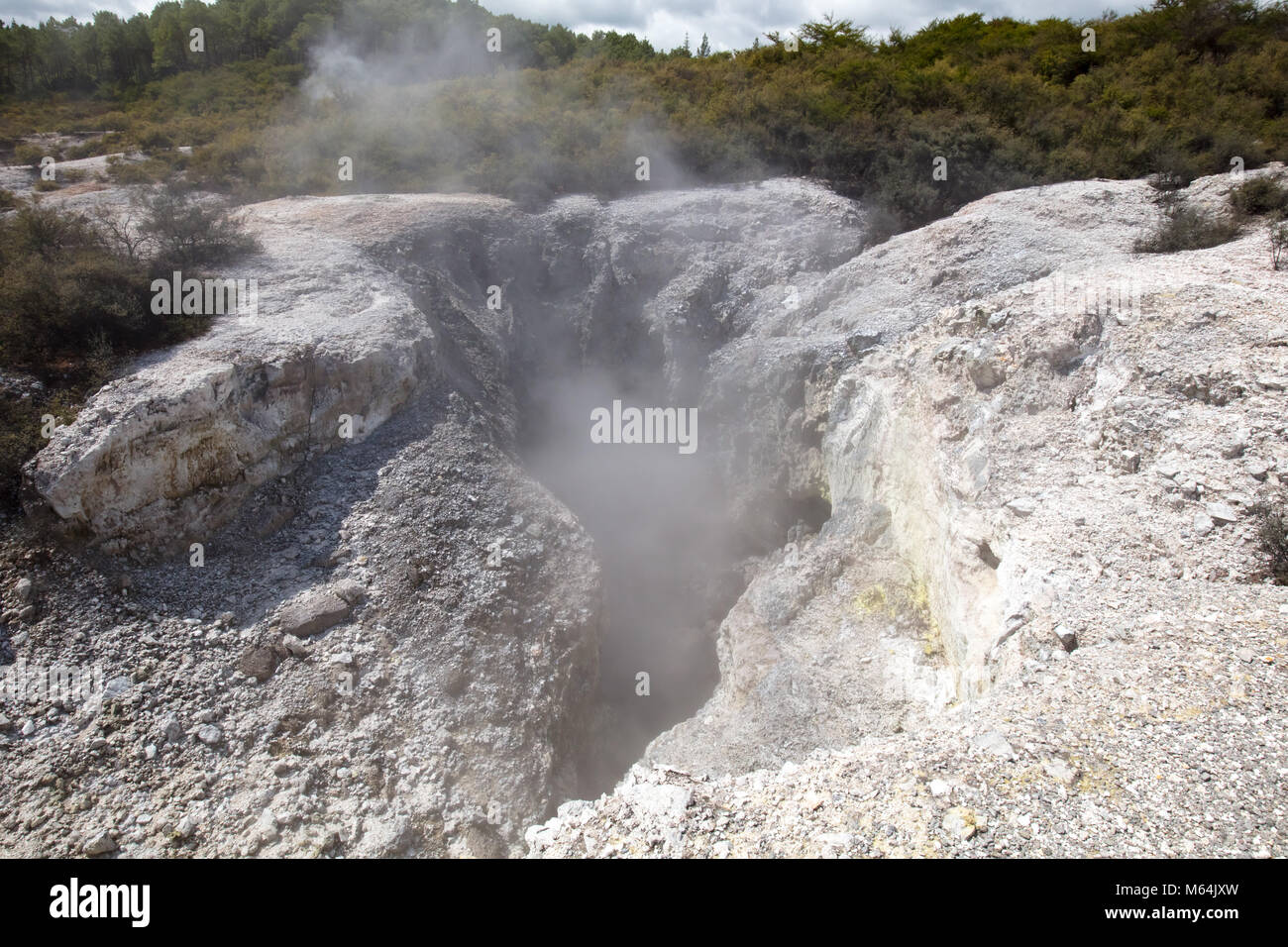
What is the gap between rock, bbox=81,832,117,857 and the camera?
5.83 meters

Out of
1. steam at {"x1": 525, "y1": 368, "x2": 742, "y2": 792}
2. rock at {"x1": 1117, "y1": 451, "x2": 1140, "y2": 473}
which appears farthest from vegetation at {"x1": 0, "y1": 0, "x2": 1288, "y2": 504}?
steam at {"x1": 525, "y1": 368, "x2": 742, "y2": 792}

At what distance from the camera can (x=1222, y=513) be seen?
5742mm

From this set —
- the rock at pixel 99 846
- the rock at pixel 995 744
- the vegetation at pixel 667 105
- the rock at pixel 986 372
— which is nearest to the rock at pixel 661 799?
the rock at pixel 995 744

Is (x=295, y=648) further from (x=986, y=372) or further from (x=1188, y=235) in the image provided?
(x=1188, y=235)

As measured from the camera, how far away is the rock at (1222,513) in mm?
5699

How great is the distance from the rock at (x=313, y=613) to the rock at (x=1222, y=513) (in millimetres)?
9585

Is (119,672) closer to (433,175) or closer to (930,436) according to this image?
(930,436)

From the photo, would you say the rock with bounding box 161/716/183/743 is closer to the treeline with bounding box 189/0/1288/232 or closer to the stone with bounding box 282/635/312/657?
the stone with bounding box 282/635/312/657

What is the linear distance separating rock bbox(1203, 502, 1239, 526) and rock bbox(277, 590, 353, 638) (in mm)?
9585

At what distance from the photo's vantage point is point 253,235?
481 inches

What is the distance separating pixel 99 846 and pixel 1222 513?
36.0 ft

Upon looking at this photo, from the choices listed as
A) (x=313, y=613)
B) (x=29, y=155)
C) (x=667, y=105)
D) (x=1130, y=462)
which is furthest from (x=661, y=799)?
(x=29, y=155)
